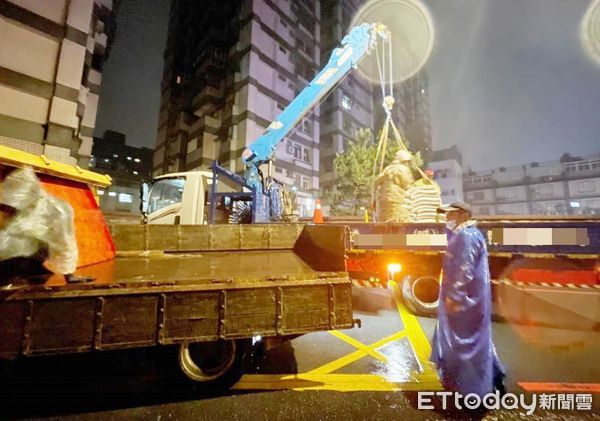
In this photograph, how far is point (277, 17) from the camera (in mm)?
29016

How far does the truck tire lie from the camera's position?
280 cm

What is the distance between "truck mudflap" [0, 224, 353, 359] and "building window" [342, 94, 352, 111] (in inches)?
1493

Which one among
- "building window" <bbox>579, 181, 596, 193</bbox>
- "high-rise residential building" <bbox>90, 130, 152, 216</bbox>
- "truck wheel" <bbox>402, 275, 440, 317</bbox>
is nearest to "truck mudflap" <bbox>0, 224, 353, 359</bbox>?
"truck wheel" <bbox>402, 275, 440, 317</bbox>

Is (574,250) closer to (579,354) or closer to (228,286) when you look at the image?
(579,354)

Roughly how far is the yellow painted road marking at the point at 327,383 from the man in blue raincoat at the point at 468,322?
1.56 ft

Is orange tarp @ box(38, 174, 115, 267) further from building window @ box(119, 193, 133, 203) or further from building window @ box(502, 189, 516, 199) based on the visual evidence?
building window @ box(502, 189, 516, 199)

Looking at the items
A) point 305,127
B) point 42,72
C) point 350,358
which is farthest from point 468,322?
point 305,127

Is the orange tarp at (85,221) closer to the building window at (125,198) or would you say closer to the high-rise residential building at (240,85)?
the high-rise residential building at (240,85)

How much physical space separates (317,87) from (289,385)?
7773 mm

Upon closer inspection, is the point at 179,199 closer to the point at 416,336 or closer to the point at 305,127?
the point at 416,336

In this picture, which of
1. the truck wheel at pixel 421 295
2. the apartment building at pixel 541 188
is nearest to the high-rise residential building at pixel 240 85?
the truck wheel at pixel 421 295

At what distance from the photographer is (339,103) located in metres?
36.2

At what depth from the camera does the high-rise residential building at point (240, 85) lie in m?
26.2

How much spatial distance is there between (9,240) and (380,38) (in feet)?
33.4
